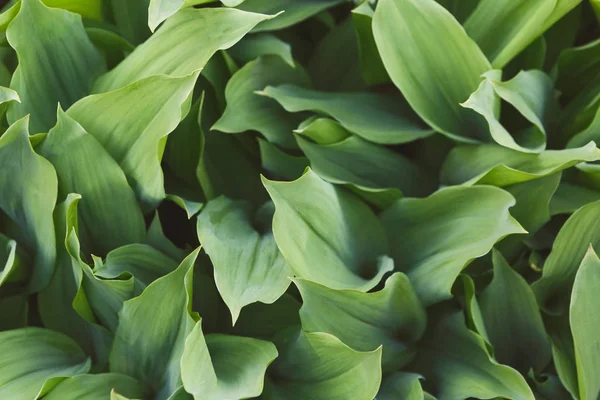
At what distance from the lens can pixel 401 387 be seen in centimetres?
62

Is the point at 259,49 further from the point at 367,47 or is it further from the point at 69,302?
the point at 69,302

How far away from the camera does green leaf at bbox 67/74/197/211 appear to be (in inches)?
23.8

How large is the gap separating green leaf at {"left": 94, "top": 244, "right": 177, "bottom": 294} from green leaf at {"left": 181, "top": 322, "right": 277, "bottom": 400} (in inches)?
3.0

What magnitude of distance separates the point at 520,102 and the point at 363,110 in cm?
16

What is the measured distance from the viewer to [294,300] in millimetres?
665

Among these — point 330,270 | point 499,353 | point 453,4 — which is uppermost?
point 453,4

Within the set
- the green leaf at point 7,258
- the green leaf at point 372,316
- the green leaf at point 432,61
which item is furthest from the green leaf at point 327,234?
the green leaf at point 7,258

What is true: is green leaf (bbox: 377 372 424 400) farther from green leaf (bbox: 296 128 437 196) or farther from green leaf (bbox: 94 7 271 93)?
green leaf (bbox: 94 7 271 93)

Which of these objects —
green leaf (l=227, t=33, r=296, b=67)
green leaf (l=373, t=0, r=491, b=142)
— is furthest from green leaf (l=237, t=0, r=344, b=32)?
green leaf (l=373, t=0, r=491, b=142)

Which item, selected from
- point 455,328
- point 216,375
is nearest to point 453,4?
point 455,328

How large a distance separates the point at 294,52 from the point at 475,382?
429 millimetres

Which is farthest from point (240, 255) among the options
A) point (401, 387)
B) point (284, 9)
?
point (284, 9)

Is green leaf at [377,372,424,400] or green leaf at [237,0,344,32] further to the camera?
green leaf at [237,0,344,32]

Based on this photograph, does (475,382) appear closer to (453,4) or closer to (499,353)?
(499,353)
